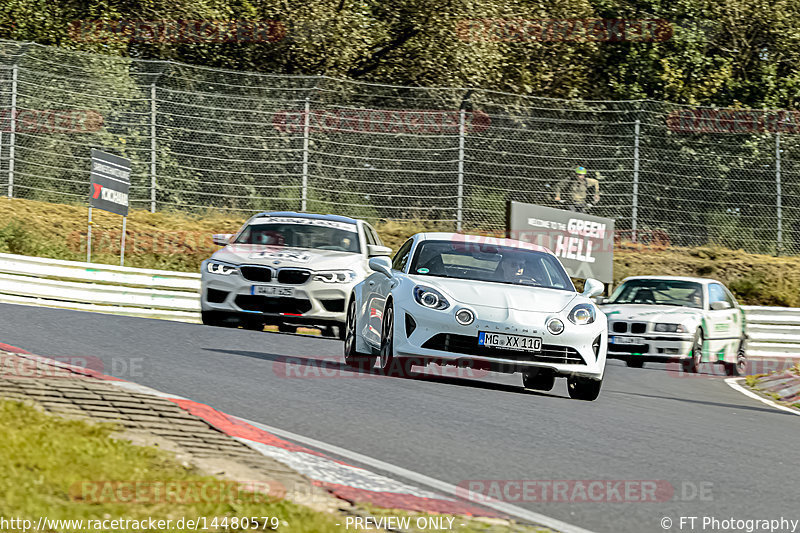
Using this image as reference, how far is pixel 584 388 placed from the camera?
11.5 meters

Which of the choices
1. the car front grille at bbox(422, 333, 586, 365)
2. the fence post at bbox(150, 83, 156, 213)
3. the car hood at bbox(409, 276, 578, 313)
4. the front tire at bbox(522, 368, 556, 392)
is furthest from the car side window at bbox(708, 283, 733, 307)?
the fence post at bbox(150, 83, 156, 213)

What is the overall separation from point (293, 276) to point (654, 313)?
6074mm

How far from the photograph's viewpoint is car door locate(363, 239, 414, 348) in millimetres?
11648

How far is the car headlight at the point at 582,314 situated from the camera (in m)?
11.0

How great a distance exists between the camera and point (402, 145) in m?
26.8

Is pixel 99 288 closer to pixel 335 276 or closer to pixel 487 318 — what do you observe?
pixel 335 276

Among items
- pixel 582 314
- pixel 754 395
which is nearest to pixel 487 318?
pixel 582 314

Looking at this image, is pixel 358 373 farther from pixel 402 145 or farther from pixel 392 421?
pixel 402 145

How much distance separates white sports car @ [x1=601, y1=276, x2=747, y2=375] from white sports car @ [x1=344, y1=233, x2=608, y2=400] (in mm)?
6160

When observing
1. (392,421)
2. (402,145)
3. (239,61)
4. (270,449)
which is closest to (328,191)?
(402,145)

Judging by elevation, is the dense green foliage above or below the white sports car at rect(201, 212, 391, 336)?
above

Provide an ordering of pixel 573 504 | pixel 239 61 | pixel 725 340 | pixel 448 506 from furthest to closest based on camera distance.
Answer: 1. pixel 239 61
2. pixel 725 340
3. pixel 573 504
4. pixel 448 506

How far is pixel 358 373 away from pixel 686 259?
62.7ft

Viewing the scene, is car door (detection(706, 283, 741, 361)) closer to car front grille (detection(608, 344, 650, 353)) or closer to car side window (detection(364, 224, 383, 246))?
car front grille (detection(608, 344, 650, 353))
